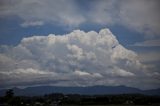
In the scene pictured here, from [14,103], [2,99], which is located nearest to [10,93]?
[2,99]

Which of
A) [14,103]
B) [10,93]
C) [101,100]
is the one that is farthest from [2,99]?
[101,100]

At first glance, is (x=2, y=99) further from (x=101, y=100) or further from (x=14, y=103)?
(x=101, y=100)

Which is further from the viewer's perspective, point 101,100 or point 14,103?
point 101,100

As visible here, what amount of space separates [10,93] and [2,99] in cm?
291

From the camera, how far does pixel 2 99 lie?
299 ft

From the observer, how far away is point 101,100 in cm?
9138

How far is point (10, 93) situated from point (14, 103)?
8.83 metres

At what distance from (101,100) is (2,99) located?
2614 cm

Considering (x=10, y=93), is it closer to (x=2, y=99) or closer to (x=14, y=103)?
(x=2, y=99)

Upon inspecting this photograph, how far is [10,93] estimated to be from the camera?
3558 inches

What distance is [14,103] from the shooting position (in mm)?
82062

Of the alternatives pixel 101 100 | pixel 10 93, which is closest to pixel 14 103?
pixel 10 93

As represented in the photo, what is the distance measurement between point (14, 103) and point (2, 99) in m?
10.3
